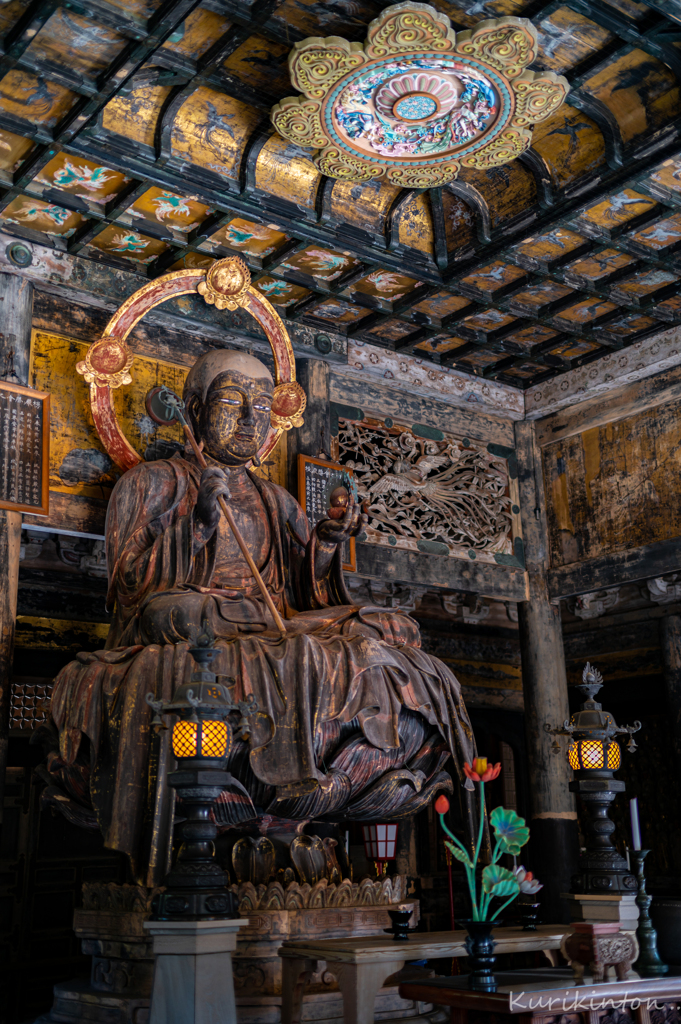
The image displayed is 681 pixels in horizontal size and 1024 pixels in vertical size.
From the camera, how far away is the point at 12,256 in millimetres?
5438

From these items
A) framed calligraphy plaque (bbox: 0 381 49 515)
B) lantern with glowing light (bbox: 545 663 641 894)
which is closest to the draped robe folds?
framed calligraphy plaque (bbox: 0 381 49 515)

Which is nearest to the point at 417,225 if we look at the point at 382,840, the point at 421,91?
the point at 421,91

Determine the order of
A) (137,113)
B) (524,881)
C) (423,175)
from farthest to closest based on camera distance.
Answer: (423,175) → (137,113) → (524,881)

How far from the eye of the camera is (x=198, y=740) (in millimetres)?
3338

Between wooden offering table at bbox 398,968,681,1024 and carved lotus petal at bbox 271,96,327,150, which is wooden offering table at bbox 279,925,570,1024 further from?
carved lotus petal at bbox 271,96,327,150

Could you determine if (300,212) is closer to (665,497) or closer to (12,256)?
(12,256)

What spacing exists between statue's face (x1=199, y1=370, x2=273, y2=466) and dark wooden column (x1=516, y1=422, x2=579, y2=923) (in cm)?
255

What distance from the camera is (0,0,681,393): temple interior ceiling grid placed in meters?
4.27

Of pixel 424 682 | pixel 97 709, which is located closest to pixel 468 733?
pixel 424 682

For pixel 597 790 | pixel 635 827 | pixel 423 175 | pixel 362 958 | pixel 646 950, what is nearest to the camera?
pixel 362 958

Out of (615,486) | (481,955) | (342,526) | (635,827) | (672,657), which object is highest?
(615,486)

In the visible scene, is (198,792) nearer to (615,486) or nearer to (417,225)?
(417,225)

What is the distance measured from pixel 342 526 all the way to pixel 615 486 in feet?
8.18

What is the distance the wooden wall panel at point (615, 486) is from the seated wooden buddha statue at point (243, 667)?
2.34 metres
